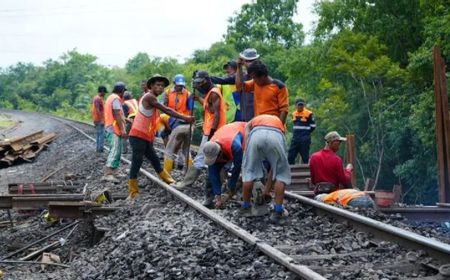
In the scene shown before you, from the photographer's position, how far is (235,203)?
8.84 metres

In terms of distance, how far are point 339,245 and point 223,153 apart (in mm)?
2357

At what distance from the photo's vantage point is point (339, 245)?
20.5 ft

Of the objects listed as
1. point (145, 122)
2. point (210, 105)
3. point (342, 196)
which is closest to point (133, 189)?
point (145, 122)

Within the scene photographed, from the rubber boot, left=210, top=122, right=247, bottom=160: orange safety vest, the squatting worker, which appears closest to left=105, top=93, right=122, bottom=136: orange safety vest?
the squatting worker

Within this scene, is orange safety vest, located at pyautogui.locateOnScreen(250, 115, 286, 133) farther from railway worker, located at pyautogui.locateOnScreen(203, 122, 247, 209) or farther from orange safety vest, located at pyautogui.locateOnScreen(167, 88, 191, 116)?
orange safety vest, located at pyautogui.locateOnScreen(167, 88, 191, 116)

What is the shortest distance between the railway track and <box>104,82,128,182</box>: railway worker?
426 centimetres

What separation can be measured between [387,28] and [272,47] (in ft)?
72.0

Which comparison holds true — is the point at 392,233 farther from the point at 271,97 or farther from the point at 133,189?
the point at 133,189

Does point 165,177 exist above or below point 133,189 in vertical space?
above

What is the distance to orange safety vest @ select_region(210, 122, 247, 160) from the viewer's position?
8.11 metres

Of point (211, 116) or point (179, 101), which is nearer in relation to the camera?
point (211, 116)

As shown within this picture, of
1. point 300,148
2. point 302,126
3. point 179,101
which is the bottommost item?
point 300,148

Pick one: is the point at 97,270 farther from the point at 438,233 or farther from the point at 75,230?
the point at 438,233

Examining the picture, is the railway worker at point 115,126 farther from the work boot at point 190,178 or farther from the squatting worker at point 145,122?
the work boot at point 190,178
